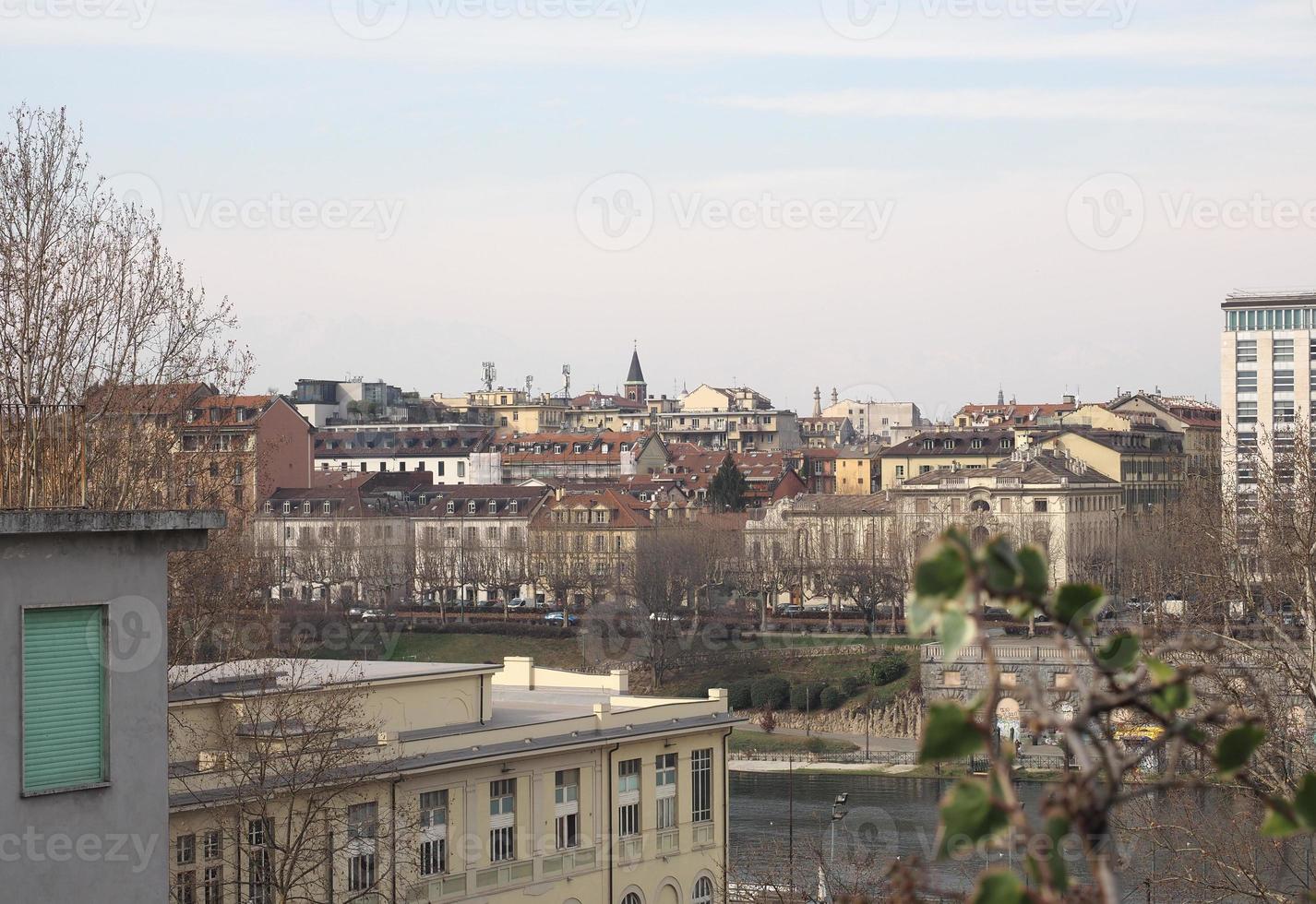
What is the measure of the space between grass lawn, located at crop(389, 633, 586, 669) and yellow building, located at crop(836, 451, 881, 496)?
29482mm

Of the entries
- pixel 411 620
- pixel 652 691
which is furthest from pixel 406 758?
pixel 411 620

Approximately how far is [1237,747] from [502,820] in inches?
803

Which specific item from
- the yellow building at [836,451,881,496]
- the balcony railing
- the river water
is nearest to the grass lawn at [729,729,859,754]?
the river water

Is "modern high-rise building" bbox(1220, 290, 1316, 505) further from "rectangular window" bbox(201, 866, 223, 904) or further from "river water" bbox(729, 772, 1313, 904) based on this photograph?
"rectangular window" bbox(201, 866, 223, 904)

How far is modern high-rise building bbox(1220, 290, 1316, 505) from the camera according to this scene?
74375 millimetres

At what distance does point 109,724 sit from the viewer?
23.7 ft

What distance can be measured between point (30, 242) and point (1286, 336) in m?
64.5

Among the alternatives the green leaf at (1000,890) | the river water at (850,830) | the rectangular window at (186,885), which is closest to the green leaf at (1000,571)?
the green leaf at (1000,890)

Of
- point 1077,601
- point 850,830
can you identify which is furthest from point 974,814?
point 850,830

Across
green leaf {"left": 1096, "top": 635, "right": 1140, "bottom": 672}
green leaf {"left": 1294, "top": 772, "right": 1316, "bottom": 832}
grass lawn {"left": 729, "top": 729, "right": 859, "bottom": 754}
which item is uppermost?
green leaf {"left": 1096, "top": 635, "right": 1140, "bottom": 672}

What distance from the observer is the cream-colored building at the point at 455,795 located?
59.5ft

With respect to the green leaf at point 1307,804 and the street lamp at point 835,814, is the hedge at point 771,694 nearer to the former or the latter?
the street lamp at point 835,814

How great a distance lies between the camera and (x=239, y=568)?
→ 24656 millimetres

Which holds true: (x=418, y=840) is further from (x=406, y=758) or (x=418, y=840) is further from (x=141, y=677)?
(x=141, y=677)
